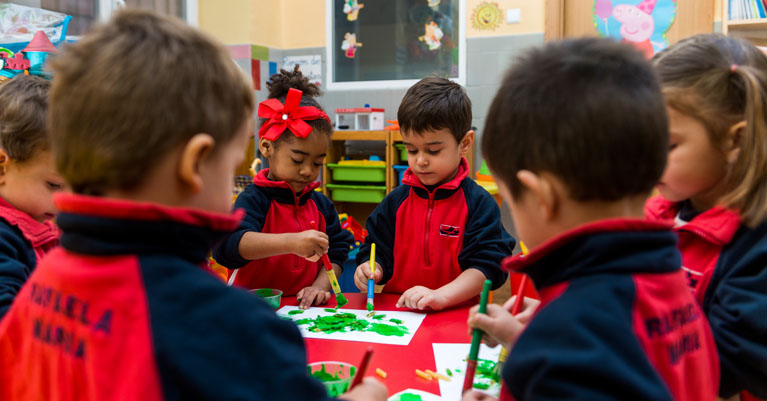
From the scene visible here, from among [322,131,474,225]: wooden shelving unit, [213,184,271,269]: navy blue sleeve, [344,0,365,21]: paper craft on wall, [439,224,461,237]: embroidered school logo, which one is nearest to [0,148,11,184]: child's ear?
[213,184,271,269]: navy blue sleeve

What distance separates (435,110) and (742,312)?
95 cm

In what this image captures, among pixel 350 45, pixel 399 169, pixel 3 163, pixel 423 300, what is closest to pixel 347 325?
pixel 423 300

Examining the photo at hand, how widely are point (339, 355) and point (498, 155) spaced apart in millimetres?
528

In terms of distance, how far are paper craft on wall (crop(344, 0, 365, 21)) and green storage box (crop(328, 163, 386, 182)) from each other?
Result: 1.27 metres

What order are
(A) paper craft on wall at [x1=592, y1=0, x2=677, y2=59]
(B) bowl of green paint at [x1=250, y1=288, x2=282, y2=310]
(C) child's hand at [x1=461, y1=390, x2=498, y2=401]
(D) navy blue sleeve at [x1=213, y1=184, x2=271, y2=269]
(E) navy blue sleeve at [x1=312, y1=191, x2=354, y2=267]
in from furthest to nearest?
1. (A) paper craft on wall at [x1=592, y1=0, x2=677, y2=59]
2. (E) navy blue sleeve at [x1=312, y1=191, x2=354, y2=267]
3. (D) navy blue sleeve at [x1=213, y1=184, x2=271, y2=269]
4. (B) bowl of green paint at [x1=250, y1=288, x2=282, y2=310]
5. (C) child's hand at [x1=461, y1=390, x2=498, y2=401]

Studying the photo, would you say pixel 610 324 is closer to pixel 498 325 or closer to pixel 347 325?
pixel 498 325

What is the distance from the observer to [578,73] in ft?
2.06

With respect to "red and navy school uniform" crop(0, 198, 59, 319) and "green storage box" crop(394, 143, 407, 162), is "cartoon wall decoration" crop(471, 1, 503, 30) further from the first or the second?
"red and navy school uniform" crop(0, 198, 59, 319)

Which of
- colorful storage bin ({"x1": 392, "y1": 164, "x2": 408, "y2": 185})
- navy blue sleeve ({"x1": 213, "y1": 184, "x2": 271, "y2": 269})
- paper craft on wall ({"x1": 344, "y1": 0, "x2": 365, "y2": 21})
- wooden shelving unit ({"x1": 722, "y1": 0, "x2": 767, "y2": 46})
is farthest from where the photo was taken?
paper craft on wall ({"x1": 344, "y1": 0, "x2": 365, "y2": 21})

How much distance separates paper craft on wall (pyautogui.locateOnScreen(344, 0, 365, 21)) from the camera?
4473mm

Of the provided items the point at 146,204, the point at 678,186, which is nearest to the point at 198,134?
the point at 146,204

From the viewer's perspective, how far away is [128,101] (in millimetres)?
541

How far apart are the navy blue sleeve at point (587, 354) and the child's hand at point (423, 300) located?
0.70m

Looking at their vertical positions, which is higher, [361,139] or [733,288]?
[361,139]
